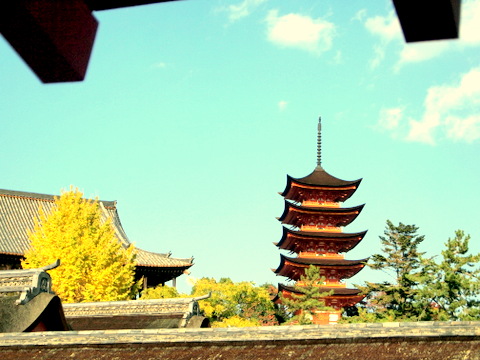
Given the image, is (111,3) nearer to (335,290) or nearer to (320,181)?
(335,290)

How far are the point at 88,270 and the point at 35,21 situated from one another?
20903 mm

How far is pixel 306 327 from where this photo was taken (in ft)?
34.1

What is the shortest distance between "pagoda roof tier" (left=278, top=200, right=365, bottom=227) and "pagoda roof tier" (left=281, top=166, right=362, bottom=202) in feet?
4.13

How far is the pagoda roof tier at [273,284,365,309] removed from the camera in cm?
3111

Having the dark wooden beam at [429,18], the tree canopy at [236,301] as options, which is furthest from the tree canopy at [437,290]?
the dark wooden beam at [429,18]

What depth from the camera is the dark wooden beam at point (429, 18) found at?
108 cm

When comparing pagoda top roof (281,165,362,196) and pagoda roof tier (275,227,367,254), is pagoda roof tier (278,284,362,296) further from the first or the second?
pagoda top roof (281,165,362,196)

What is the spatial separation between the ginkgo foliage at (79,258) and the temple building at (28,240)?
5.64 m

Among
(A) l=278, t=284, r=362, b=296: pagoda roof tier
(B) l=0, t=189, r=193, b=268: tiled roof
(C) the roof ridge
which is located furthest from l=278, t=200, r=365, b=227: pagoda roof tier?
(C) the roof ridge

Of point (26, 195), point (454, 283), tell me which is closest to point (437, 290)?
point (454, 283)

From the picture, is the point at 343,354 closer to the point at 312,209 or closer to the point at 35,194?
the point at 312,209

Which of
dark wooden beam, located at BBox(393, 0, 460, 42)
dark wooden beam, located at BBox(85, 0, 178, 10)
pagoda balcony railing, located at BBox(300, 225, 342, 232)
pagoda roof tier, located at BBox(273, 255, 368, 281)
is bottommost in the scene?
dark wooden beam, located at BBox(393, 0, 460, 42)

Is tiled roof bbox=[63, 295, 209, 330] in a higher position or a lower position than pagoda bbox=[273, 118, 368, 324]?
lower

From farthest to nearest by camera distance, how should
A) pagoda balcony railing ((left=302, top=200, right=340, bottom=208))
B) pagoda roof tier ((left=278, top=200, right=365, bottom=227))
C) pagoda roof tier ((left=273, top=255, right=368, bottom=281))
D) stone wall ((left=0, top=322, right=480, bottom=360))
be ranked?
1. pagoda balcony railing ((left=302, top=200, right=340, bottom=208))
2. pagoda roof tier ((left=278, top=200, right=365, bottom=227))
3. pagoda roof tier ((left=273, top=255, right=368, bottom=281))
4. stone wall ((left=0, top=322, right=480, bottom=360))
